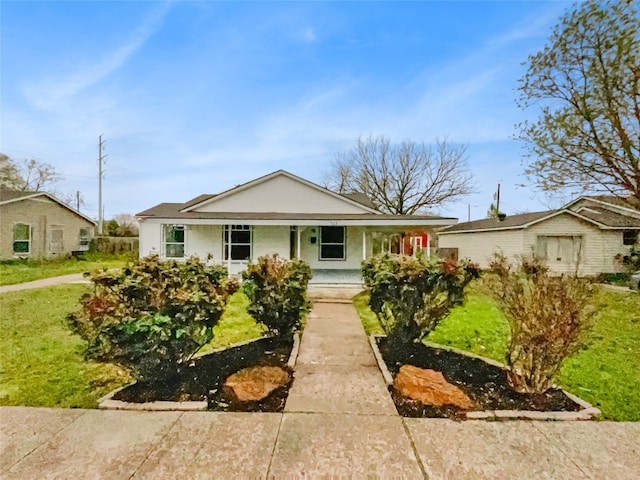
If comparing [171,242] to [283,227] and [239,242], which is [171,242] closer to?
[239,242]

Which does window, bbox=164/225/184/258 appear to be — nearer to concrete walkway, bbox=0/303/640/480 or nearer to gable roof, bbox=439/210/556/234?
concrete walkway, bbox=0/303/640/480

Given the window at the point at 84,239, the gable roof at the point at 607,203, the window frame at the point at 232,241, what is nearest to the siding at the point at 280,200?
the window frame at the point at 232,241

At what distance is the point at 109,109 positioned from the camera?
11672 mm

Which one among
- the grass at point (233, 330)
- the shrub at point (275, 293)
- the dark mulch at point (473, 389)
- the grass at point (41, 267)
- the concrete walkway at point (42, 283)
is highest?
the shrub at point (275, 293)

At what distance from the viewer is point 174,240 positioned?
1664 cm

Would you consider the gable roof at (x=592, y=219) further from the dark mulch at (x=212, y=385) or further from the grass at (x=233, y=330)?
the dark mulch at (x=212, y=385)

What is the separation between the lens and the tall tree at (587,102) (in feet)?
42.2

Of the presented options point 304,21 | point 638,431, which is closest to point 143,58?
point 304,21

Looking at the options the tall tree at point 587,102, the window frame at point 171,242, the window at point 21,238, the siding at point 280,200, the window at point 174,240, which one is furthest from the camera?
the window at point 21,238

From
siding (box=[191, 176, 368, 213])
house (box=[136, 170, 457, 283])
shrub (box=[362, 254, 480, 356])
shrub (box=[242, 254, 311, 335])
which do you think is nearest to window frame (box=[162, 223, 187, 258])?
house (box=[136, 170, 457, 283])

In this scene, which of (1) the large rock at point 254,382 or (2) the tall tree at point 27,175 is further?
(2) the tall tree at point 27,175

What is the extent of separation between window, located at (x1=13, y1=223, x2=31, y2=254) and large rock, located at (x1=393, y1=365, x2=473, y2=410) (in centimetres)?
2424

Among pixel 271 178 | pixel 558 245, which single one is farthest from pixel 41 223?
pixel 558 245

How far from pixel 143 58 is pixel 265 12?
3.74 meters
